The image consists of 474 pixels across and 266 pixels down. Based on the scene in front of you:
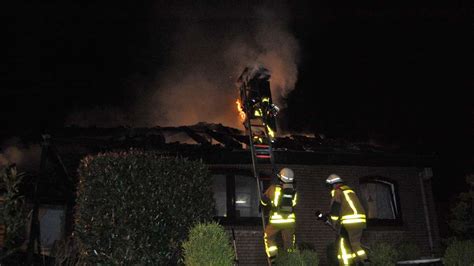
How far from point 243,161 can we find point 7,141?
25.6 feet

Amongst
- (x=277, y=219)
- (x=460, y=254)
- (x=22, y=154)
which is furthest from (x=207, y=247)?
(x=22, y=154)

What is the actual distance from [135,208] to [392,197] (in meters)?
8.53

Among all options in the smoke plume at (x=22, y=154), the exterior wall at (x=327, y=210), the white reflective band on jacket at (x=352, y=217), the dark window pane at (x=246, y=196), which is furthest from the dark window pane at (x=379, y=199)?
the smoke plume at (x=22, y=154)

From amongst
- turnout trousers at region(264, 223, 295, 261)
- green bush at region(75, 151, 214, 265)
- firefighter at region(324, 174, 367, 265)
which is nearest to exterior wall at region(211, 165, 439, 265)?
turnout trousers at region(264, 223, 295, 261)

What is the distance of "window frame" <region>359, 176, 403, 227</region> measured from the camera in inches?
437

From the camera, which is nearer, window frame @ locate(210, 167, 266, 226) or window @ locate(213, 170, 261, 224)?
window frame @ locate(210, 167, 266, 226)

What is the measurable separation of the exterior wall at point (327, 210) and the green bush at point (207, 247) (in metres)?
4.93

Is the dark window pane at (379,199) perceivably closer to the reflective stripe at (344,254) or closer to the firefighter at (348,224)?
the firefighter at (348,224)

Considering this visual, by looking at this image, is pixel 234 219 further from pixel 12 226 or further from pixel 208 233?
pixel 12 226

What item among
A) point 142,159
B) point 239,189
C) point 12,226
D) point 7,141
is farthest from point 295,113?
point 12,226

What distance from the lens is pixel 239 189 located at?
10500mm

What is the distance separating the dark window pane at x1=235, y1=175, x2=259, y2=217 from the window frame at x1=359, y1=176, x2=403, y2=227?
288cm

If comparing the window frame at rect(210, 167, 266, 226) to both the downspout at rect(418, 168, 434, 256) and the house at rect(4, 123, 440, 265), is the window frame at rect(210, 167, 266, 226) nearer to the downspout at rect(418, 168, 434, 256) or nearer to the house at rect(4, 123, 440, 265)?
the house at rect(4, 123, 440, 265)

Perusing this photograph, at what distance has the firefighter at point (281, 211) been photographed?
7.58 meters
